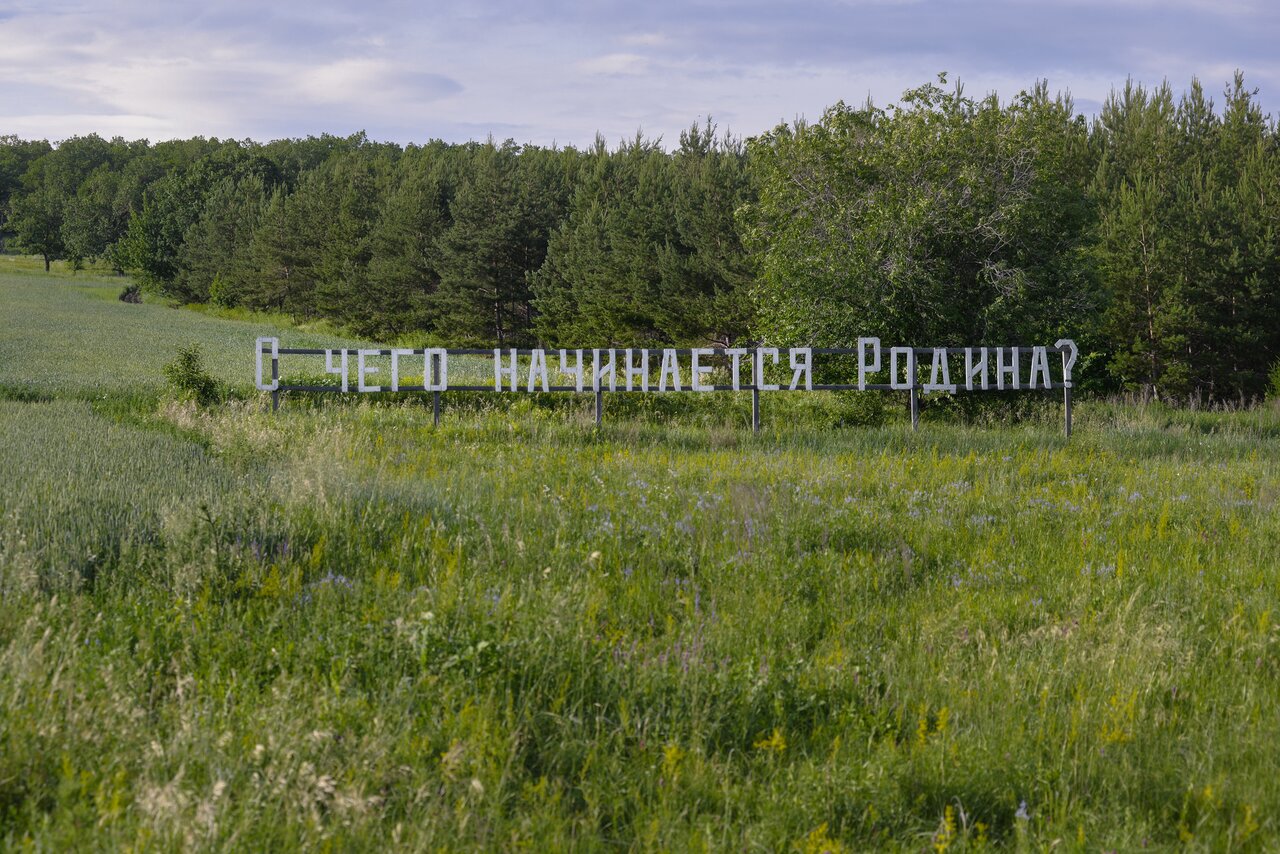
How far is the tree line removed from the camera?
21797mm

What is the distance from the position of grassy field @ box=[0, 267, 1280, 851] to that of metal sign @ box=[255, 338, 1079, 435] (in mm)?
7298

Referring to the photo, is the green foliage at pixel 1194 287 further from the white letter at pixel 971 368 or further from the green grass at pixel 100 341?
the green grass at pixel 100 341

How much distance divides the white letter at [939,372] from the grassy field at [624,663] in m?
7.92

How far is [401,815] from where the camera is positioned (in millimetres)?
3527

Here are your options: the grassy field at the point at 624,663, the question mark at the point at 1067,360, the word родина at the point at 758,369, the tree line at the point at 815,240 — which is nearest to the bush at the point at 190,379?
the word родина at the point at 758,369

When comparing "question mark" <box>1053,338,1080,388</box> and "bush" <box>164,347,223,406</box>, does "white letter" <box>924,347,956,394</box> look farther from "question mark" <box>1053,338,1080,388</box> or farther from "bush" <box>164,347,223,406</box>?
"bush" <box>164,347,223,406</box>

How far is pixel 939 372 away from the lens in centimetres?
2170

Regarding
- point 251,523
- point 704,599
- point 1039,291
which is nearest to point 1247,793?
point 704,599

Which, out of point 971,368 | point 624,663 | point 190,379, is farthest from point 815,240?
point 624,663

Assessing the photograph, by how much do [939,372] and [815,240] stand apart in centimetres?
395

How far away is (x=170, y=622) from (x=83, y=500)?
280cm

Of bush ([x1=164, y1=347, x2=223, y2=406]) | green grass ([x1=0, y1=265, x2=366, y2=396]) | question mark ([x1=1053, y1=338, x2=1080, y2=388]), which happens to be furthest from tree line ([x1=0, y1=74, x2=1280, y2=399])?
bush ([x1=164, y1=347, x2=223, y2=406])

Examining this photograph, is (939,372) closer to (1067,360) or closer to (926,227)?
(926,227)

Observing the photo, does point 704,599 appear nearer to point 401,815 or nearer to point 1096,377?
point 401,815
